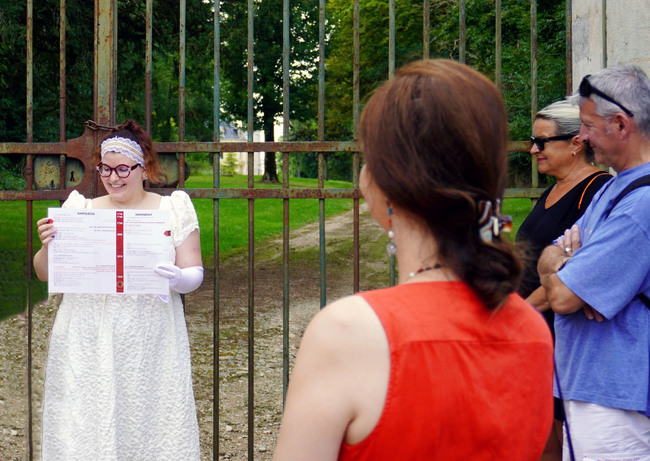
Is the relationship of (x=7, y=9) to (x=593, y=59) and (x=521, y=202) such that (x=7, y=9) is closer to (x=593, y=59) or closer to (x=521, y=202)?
(x=593, y=59)

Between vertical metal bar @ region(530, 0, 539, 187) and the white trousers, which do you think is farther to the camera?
→ vertical metal bar @ region(530, 0, 539, 187)

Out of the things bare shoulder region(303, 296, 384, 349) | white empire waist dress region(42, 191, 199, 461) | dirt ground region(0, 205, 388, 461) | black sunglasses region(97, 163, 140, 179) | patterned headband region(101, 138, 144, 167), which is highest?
patterned headband region(101, 138, 144, 167)

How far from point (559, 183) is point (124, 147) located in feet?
6.24

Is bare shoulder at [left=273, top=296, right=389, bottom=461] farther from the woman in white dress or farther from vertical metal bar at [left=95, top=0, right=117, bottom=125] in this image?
vertical metal bar at [left=95, top=0, right=117, bottom=125]

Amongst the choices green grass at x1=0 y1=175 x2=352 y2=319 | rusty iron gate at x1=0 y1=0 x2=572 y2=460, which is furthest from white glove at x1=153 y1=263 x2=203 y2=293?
green grass at x1=0 y1=175 x2=352 y2=319

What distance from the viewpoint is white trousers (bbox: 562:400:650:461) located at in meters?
2.42

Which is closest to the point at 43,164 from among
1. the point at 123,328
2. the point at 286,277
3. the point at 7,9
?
the point at 123,328

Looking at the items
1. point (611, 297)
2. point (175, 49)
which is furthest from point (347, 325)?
point (175, 49)

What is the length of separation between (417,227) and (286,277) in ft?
7.62

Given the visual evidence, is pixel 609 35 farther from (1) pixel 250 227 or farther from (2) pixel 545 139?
(1) pixel 250 227

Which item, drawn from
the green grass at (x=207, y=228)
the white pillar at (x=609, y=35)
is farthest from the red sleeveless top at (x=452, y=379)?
the white pillar at (x=609, y=35)

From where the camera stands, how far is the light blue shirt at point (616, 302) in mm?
2381

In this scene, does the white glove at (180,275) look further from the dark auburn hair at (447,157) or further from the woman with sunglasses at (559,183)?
the dark auburn hair at (447,157)

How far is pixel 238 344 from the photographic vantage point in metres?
8.05
